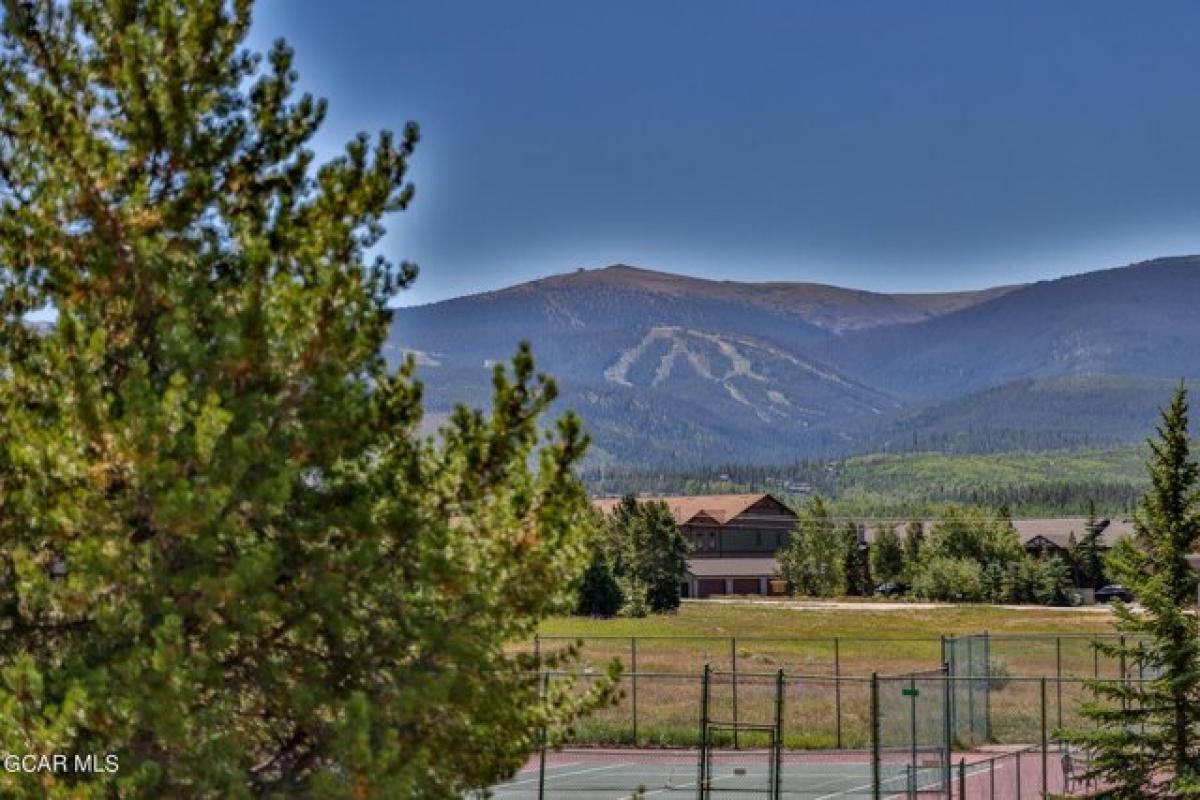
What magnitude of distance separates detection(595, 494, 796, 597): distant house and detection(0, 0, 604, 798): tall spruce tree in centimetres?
15346

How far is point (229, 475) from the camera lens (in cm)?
920

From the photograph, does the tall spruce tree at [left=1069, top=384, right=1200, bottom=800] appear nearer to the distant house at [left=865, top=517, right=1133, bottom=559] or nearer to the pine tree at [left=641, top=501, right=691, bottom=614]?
the pine tree at [left=641, top=501, right=691, bottom=614]

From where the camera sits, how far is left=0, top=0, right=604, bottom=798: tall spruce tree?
29.9 ft

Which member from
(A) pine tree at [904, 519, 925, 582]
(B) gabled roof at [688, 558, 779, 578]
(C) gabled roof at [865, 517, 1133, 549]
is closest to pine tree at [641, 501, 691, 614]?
(A) pine tree at [904, 519, 925, 582]

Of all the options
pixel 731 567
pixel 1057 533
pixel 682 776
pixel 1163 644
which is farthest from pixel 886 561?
pixel 1163 644

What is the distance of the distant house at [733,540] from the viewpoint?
17062 centimetres

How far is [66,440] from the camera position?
9.06 metres

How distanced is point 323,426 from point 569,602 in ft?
6.38

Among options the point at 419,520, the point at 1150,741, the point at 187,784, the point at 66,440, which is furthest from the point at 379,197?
the point at 1150,741

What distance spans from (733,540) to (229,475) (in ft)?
575

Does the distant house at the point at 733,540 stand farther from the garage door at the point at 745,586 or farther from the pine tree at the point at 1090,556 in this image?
the pine tree at the point at 1090,556

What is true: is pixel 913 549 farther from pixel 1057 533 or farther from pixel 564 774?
pixel 564 774

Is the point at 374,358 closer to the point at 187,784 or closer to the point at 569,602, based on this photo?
the point at 569,602

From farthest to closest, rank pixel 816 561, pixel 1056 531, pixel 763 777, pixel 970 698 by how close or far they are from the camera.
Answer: pixel 1056 531, pixel 816 561, pixel 970 698, pixel 763 777
